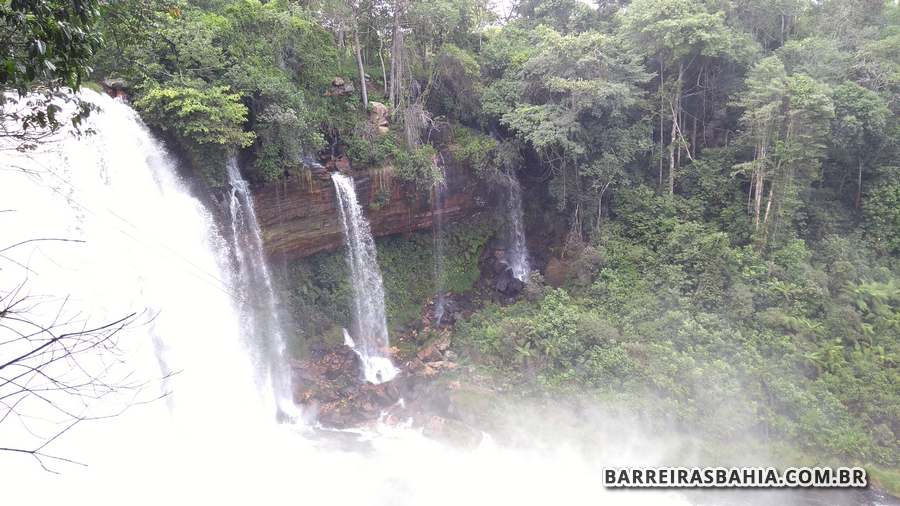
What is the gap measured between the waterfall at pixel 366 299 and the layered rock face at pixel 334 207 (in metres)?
0.30

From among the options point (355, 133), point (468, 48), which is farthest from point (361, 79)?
point (468, 48)

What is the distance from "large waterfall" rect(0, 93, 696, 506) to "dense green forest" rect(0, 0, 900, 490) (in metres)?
1.48

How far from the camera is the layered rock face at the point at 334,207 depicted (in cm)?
1283

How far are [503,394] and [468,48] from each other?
36.0 feet

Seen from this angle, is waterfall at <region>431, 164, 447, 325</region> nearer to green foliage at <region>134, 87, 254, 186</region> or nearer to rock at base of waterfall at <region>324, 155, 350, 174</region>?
rock at base of waterfall at <region>324, 155, 350, 174</region>

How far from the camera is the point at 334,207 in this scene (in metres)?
13.7

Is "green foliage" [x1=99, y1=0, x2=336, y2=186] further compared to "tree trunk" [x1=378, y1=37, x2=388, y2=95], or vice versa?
"tree trunk" [x1=378, y1=37, x2=388, y2=95]

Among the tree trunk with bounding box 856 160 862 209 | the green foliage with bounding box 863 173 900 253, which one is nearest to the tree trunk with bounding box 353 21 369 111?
the tree trunk with bounding box 856 160 862 209

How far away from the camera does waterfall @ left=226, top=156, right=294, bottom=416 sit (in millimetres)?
11914

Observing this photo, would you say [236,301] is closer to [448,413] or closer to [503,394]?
[448,413]

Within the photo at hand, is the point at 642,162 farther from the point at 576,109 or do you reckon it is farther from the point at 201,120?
the point at 201,120

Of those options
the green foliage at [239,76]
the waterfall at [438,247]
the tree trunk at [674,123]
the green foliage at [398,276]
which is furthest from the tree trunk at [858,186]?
the green foliage at [239,76]

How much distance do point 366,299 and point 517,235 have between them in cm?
570

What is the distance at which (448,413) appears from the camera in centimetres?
1286
